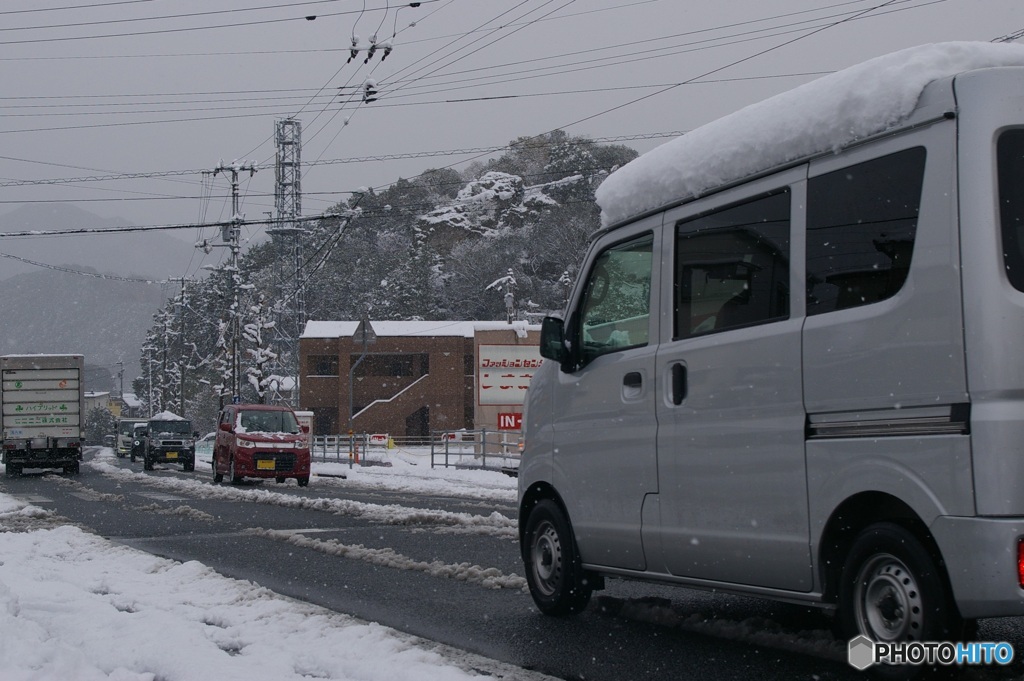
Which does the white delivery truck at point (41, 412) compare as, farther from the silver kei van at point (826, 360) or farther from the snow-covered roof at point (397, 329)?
the snow-covered roof at point (397, 329)

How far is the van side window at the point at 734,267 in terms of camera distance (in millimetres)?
4980

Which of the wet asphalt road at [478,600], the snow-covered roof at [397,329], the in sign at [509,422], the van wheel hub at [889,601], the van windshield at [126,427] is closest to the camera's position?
the van wheel hub at [889,601]

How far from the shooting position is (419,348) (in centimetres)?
6900

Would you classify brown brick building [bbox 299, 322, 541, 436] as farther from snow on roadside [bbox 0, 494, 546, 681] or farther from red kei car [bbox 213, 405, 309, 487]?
snow on roadside [bbox 0, 494, 546, 681]

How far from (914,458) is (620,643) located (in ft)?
7.74

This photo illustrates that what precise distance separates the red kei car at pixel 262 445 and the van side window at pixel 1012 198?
21.5m

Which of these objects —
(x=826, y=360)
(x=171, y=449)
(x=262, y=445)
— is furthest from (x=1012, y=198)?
(x=171, y=449)

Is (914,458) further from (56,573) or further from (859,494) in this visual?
(56,573)

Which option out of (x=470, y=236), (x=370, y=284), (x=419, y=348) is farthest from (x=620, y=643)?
(x=470, y=236)

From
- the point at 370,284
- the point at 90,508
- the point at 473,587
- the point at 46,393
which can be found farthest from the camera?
the point at 370,284

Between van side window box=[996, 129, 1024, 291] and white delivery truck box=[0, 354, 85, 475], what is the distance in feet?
111

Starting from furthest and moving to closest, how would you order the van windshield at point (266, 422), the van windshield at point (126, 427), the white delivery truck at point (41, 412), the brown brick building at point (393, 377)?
the brown brick building at point (393, 377), the van windshield at point (126, 427), the white delivery truck at point (41, 412), the van windshield at point (266, 422)

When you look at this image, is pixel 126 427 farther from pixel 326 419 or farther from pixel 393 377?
pixel 393 377

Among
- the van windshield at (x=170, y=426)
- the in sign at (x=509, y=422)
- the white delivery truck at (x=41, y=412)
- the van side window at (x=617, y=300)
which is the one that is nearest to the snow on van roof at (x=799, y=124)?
the van side window at (x=617, y=300)
